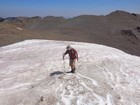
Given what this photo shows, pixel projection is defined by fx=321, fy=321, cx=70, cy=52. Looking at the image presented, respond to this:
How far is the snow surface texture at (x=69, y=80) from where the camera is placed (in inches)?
631

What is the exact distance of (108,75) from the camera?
61.8 feet

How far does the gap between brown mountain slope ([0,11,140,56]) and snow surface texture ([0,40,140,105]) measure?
28.2 metres

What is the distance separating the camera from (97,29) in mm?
73375

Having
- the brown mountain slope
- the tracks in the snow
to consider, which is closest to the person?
the tracks in the snow

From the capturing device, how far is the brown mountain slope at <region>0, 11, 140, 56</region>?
59938 mm

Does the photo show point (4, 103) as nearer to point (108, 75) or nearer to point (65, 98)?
point (65, 98)

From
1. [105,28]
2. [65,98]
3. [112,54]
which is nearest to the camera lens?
[65,98]

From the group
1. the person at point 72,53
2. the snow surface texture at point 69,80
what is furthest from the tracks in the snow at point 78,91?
the person at point 72,53

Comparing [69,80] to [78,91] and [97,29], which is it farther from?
[97,29]

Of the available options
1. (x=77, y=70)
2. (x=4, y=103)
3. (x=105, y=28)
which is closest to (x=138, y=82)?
(x=77, y=70)

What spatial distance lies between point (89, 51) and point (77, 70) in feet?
15.5

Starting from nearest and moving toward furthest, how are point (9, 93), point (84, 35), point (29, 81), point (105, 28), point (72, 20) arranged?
point (9, 93)
point (29, 81)
point (84, 35)
point (105, 28)
point (72, 20)

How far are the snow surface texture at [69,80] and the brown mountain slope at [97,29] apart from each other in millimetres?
28189

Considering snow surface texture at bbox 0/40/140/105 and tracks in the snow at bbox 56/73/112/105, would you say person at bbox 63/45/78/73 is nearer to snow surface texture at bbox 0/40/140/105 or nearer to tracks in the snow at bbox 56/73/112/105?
snow surface texture at bbox 0/40/140/105
